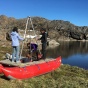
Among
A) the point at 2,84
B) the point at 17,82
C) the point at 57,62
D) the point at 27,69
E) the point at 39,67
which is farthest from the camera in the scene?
the point at 57,62

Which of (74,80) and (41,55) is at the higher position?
(41,55)

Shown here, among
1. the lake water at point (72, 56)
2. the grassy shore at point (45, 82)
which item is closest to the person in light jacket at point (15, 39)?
the grassy shore at point (45, 82)

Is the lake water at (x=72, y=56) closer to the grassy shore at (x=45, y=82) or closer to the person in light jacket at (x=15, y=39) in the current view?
the grassy shore at (x=45, y=82)

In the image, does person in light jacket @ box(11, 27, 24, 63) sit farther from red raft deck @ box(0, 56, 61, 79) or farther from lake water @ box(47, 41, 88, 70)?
lake water @ box(47, 41, 88, 70)

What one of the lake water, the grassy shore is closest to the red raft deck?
the grassy shore

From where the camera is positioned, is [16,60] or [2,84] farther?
[16,60]

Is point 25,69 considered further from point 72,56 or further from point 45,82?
point 72,56

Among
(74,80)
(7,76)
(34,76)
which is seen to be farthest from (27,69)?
(74,80)

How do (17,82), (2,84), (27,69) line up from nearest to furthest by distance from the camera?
(2,84), (17,82), (27,69)

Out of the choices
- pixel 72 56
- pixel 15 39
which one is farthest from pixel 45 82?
pixel 72 56

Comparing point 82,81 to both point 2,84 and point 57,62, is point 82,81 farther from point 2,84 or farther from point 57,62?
point 2,84

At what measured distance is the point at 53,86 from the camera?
17.9 m

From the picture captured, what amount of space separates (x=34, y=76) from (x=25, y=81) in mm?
1713

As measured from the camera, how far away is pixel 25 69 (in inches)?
762
